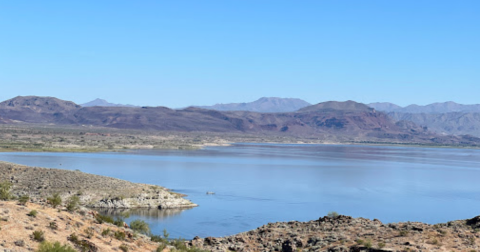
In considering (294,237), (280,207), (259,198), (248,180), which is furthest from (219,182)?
(294,237)

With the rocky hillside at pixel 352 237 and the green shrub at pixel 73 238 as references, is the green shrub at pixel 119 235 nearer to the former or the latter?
the green shrub at pixel 73 238

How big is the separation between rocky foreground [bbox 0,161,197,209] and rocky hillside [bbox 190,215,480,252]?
26.2 metres

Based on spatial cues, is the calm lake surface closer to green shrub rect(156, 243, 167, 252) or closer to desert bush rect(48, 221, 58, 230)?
green shrub rect(156, 243, 167, 252)

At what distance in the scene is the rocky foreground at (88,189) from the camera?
57.3 metres

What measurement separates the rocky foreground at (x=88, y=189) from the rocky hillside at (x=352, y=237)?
2622 centimetres

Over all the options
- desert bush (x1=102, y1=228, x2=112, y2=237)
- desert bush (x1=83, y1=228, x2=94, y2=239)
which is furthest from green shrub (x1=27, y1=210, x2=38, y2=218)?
desert bush (x1=102, y1=228, x2=112, y2=237)

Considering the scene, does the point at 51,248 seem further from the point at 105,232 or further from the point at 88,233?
the point at 105,232

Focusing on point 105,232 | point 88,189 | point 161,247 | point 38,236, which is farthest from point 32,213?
point 88,189

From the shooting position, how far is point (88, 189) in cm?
6019

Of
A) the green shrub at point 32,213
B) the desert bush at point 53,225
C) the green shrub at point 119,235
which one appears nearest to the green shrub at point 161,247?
the green shrub at point 119,235

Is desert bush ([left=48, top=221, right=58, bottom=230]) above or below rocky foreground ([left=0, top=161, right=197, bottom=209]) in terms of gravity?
above

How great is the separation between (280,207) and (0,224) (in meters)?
46.6

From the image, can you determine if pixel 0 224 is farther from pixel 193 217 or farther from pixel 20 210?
pixel 193 217

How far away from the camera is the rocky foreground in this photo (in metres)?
57.3
